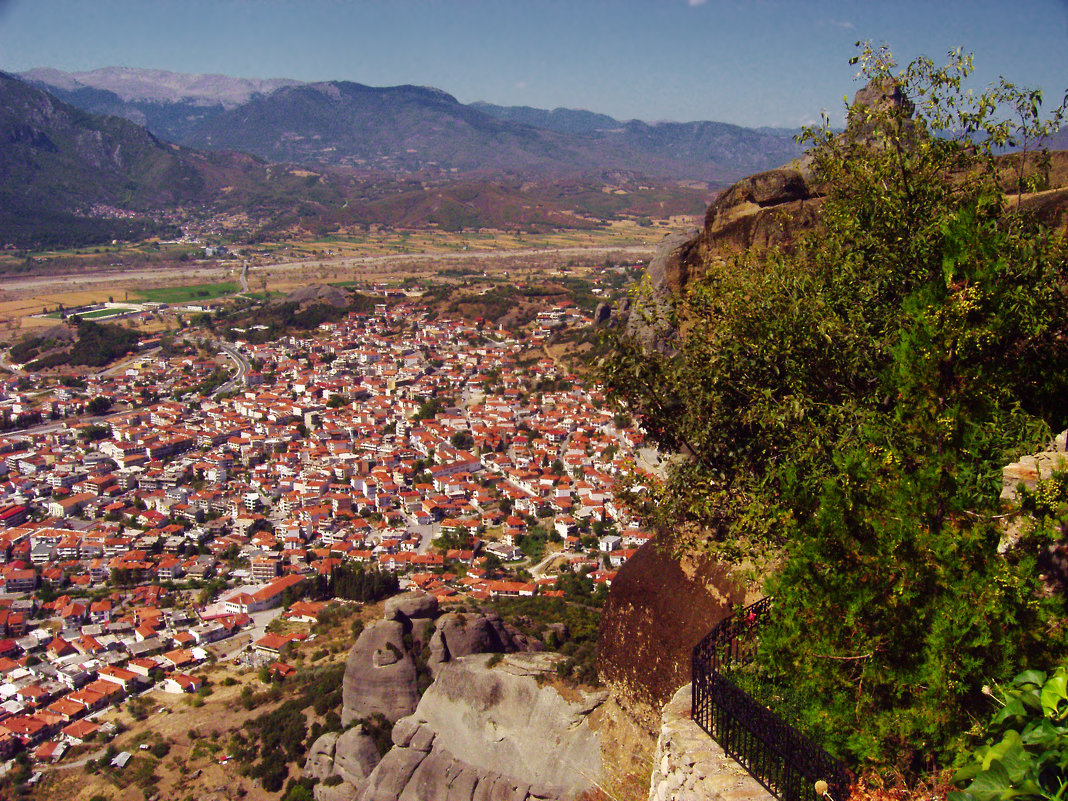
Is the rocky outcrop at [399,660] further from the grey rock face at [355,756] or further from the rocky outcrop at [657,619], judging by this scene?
the rocky outcrop at [657,619]

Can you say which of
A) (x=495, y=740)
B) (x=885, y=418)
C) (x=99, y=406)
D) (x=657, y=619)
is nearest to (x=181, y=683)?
(x=495, y=740)

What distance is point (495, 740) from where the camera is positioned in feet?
37.6

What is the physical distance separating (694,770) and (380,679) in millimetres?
12130

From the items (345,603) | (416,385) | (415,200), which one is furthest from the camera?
(415,200)

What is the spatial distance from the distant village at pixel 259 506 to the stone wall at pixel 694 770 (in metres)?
7.55

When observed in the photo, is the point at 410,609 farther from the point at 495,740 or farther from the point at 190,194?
the point at 190,194

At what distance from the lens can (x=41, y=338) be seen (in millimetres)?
54062

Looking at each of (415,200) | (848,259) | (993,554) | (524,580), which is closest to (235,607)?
(524,580)

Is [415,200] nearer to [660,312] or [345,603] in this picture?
[345,603]

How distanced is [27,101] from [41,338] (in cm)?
10581

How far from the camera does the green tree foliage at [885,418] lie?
3.52 metres

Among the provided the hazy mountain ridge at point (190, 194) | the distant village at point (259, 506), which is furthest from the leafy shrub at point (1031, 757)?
the hazy mountain ridge at point (190, 194)

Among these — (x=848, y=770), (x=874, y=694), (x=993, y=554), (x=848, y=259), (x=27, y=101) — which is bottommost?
(x=848, y=770)

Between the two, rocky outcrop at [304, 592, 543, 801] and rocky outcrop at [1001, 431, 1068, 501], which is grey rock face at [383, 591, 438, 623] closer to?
rocky outcrop at [304, 592, 543, 801]
